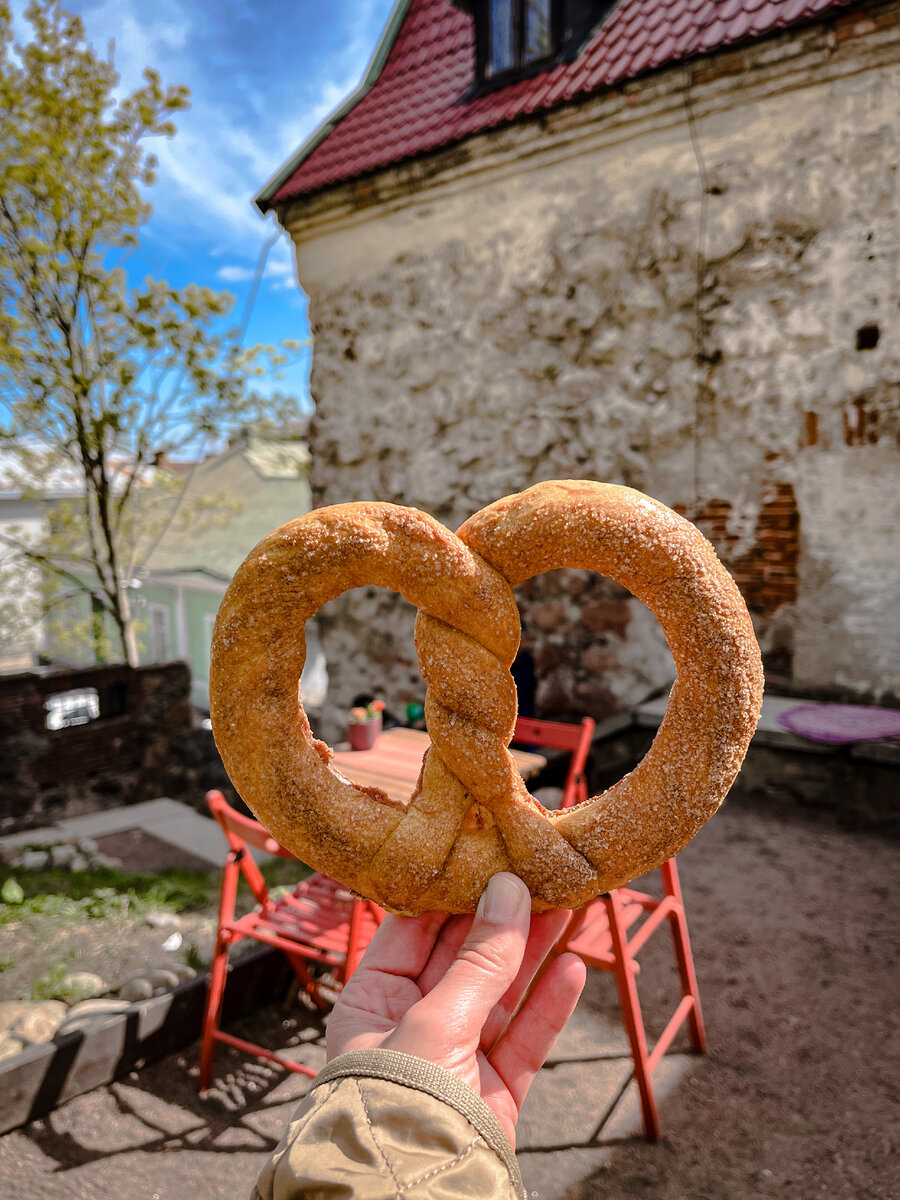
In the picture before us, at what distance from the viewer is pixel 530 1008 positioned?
5.12 feet

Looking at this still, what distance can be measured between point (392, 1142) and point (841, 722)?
13.6 ft

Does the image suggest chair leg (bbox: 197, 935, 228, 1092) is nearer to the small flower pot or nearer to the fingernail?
the small flower pot

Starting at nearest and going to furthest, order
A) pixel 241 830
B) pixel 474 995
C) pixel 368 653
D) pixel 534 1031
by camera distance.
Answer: pixel 474 995, pixel 534 1031, pixel 241 830, pixel 368 653

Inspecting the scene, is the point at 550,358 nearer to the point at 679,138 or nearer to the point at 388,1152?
the point at 679,138

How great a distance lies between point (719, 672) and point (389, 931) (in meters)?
0.94

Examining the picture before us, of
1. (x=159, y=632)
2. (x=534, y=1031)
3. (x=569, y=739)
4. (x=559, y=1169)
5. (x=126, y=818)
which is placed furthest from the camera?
(x=159, y=632)

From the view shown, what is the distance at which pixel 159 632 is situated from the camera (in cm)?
1669

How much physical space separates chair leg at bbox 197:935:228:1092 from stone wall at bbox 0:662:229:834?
4.05 meters

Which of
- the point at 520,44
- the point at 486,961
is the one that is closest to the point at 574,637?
the point at 486,961

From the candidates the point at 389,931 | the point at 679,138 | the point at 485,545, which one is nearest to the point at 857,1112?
the point at 389,931

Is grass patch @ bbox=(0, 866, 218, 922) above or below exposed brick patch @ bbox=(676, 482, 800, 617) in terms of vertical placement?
below

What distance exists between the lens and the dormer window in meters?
5.68

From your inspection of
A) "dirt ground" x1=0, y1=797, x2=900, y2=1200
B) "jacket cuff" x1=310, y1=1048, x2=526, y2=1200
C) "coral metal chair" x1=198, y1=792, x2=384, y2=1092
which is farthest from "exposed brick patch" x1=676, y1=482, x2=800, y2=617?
"jacket cuff" x1=310, y1=1048, x2=526, y2=1200

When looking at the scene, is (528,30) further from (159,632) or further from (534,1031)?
(159,632)
